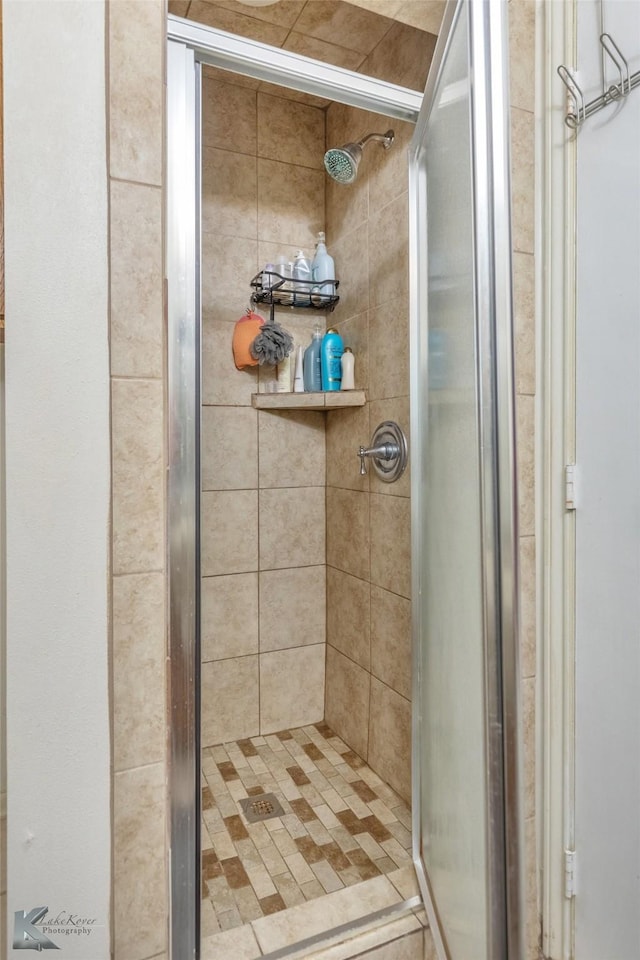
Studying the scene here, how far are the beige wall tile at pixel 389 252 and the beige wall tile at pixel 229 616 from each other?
3.54ft

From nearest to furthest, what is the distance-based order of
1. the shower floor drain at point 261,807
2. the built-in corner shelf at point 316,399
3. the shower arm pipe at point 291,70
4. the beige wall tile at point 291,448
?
the shower arm pipe at point 291,70 → the shower floor drain at point 261,807 → the built-in corner shelf at point 316,399 → the beige wall tile at point 291,448

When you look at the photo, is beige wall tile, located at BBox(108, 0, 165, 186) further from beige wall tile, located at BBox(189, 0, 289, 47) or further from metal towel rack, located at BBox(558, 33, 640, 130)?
metal towel rack, located at BBox(558, 33, 640, 130)

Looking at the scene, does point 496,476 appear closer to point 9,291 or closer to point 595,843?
point 9,291

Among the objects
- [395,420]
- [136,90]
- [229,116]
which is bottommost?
[395,420]

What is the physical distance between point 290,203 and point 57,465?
1580 mm

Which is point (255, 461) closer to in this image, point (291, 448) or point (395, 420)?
point (291, 448)

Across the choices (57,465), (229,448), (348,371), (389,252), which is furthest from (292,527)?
(57,465)

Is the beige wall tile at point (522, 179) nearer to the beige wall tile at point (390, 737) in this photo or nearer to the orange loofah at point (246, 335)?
the orange loofah at point (246, 335)

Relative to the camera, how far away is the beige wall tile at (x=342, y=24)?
3.87 ft

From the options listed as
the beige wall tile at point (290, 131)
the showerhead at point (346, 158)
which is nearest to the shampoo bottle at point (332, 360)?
the showerhead at point (346, 158)

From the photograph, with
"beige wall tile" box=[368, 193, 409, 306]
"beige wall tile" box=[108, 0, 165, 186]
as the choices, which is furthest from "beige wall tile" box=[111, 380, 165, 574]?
"beige wall tile" box=[368, 193, 409, 306]

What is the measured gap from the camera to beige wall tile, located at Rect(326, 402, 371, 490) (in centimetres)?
173

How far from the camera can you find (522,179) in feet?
3.49

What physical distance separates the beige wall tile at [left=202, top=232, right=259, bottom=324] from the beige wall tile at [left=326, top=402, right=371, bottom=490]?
1.73 ft
